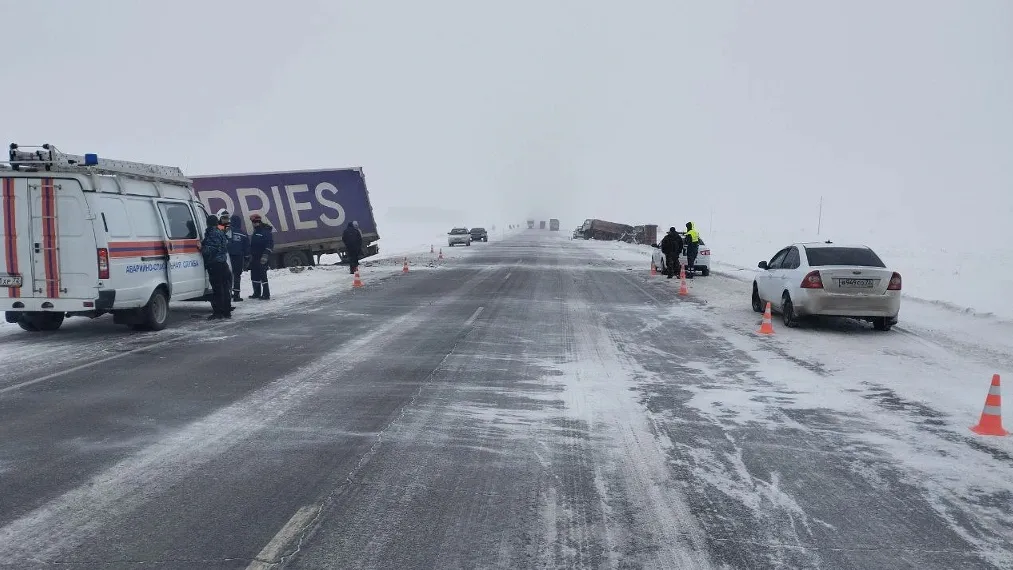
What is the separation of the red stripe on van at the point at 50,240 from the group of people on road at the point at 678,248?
54.9 ft

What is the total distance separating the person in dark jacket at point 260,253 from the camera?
16.7 metres

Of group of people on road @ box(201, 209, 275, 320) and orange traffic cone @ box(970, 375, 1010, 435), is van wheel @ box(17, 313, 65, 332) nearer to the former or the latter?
group of people on road @ box(201, 209, 275, 320)

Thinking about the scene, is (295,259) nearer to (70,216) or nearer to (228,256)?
(228,256)

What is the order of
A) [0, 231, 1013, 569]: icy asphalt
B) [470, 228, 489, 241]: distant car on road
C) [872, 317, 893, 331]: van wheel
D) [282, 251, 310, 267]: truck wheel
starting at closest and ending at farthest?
1. [0, 231, 1013, 569]: icy asphalt
2. [872, 317, 893, 331]: van wheel
3. [282, 251, 310, 267]: truck wheel
4. [470, 228, 489, 241]: distant car on road


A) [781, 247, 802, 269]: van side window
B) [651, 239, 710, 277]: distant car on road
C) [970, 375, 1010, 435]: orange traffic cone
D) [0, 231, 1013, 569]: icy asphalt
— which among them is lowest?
[0, 231, 1013, 569]: icy asphalt

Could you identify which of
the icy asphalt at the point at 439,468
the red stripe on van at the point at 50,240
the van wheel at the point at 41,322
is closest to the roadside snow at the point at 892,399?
the icy asphalt at the point at 439,468

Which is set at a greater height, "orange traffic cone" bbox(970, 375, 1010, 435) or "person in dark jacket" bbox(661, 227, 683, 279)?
"person in dark jacket" bbox(661, 227, 683, 279)

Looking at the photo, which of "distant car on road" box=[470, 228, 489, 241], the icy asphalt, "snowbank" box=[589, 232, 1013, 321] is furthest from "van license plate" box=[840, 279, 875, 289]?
"distant car on road" box=[470, 228, 489, 241]

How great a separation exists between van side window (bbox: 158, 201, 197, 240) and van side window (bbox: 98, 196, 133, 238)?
4.02 ft

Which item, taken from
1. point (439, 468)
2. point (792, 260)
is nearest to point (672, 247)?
point (792, 260)

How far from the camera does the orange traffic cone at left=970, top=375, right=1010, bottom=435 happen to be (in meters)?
6.47

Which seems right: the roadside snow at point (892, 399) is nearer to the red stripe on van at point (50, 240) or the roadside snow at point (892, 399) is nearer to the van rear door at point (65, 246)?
the van rear door at point (65, 246)

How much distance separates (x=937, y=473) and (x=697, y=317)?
8.82 metres

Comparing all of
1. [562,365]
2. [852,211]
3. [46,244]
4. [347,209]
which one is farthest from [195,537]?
[852,211]
